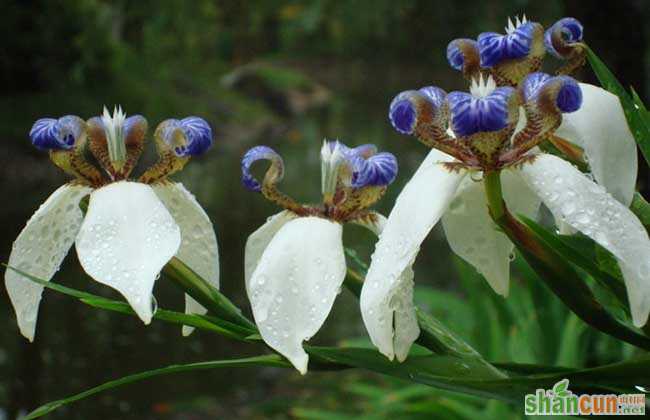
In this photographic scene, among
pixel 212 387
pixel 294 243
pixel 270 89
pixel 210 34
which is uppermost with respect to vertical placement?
pixel 210 34

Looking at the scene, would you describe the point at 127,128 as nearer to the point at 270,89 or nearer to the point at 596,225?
the point at 596,225

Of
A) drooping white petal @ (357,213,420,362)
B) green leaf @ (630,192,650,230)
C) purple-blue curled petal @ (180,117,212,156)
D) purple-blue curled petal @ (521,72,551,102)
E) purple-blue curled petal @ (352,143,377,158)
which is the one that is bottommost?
drooping white petal @ (357,213,420,362)

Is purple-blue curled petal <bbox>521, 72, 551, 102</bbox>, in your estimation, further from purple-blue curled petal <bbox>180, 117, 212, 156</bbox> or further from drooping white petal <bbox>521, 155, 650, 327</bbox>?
purple-blue curled petal <bbox>180, 117, 212, 156</bbox>

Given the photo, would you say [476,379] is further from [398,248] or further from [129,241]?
[129,241]

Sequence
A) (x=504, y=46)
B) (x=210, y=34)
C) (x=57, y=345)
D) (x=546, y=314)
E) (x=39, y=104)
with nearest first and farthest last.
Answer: (x=504, y=46) → (x=546, y=314) → (x=57, y=345) → (x=39, y=104) → (x=210, y=34)

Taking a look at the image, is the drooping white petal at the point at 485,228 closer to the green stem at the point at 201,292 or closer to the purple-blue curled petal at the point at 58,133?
the green stem at the point at 201,292

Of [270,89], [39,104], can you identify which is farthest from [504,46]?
[270,89]

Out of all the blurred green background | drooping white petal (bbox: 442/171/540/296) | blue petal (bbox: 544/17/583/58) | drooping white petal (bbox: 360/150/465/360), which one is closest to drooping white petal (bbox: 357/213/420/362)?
drooping white petal (bbox: 360/150/465/360)
